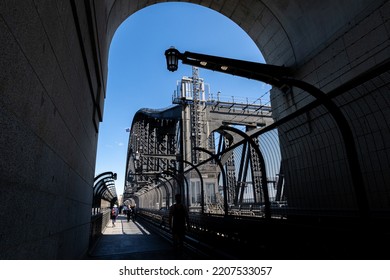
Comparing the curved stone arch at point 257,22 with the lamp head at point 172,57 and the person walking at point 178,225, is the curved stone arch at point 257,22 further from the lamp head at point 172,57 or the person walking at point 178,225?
the person walking at point 178,225

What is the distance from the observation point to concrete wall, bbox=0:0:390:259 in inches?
61.5

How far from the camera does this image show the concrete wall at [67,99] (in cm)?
156

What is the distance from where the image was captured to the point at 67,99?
3.04 meters

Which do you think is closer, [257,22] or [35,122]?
[35,122]

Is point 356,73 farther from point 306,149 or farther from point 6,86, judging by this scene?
point 6,86

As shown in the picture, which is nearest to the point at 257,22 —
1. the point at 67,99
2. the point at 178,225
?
the point at 178,225

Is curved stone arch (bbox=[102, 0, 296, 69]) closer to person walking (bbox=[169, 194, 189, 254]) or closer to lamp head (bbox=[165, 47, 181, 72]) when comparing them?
lamp head (bbox=[165, 47, 181, 72])

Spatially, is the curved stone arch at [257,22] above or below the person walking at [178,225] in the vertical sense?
above

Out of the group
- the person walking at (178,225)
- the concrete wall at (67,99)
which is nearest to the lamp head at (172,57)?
the concrete wall at (67,99)

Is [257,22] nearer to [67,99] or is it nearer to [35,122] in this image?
[67,99]

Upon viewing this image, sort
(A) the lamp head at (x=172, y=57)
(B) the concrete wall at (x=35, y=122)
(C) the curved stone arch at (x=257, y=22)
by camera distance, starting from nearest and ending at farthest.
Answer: (B) the concrete wall at (x=35, y=122) → (A) the lamp head at (x=172, y=57) → (C) the curved stone arch at (x=257, y=22)
